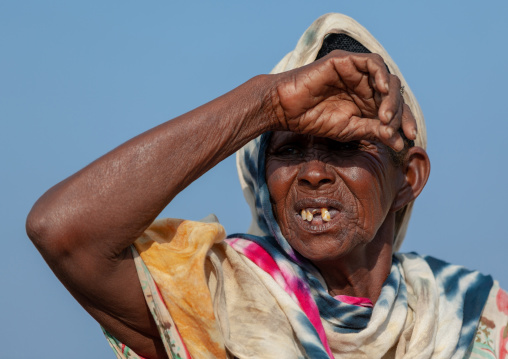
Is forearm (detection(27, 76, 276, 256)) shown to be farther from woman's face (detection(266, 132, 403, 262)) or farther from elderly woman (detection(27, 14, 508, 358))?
woman's face (detection(266, 132, 403, 262))

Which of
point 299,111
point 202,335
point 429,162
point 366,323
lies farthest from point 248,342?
point 429,162

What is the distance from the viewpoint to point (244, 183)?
4.56 m

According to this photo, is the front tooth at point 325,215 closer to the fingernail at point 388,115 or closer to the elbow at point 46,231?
the fingernail at point 388,115

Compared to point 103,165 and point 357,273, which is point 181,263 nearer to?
point 103,165

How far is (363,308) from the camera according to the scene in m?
4.09

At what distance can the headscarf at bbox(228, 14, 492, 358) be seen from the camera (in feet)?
13.0

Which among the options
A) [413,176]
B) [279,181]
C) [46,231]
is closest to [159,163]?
[46,231]

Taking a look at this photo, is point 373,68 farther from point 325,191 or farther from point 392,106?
point 325,191

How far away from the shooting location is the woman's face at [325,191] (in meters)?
3.98

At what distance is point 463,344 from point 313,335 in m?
0.80

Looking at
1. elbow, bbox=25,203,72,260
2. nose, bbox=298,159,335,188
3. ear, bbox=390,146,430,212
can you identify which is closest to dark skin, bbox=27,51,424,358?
elbow, bbox=25,203,72,260

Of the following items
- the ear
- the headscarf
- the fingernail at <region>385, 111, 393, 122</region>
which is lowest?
the headscarf

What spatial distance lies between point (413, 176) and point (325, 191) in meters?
0.64

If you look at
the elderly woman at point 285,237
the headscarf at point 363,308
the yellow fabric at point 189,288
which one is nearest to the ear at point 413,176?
the elderly woman at point 285,237
